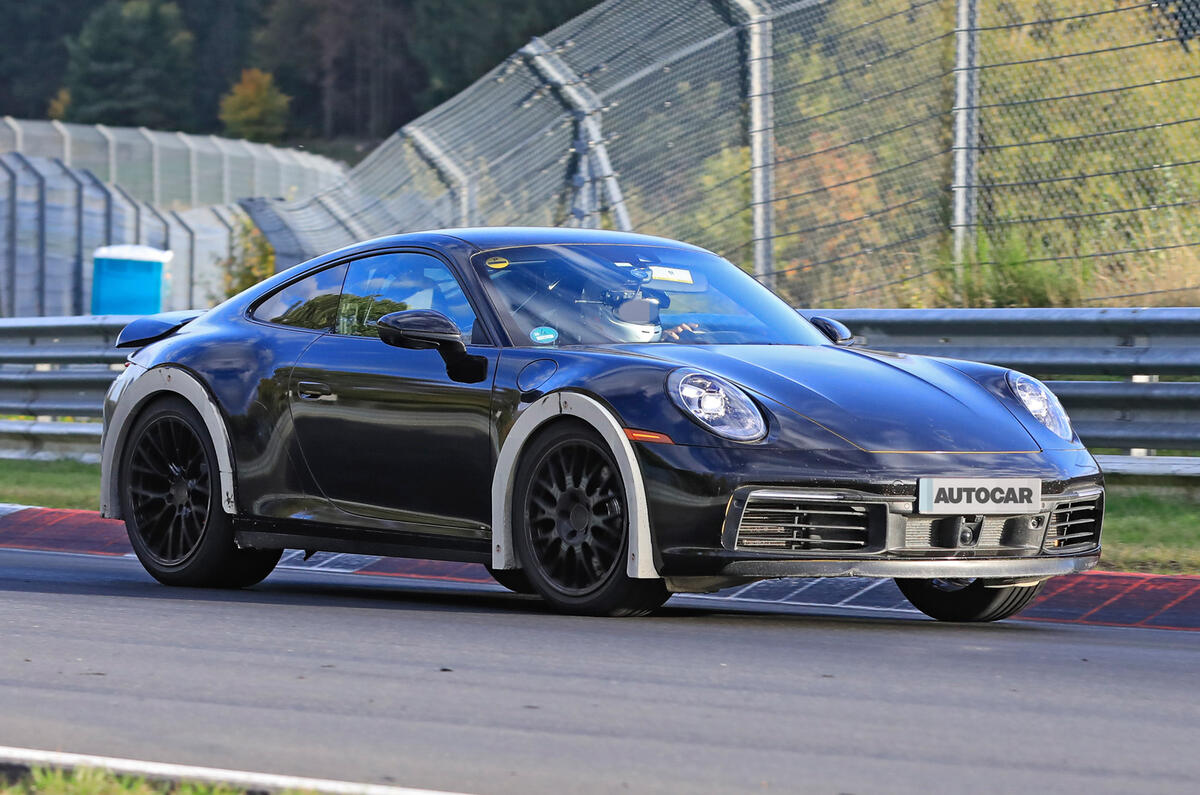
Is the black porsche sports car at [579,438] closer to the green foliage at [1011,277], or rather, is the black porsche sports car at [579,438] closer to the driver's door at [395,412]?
the driver's door at [395,412]

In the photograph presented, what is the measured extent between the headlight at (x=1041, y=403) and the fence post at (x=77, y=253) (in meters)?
33.2

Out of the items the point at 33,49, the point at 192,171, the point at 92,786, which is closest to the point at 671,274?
the point at 92,786

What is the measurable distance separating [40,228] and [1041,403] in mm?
33775

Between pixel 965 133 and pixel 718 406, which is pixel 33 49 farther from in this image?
pixel 718 406

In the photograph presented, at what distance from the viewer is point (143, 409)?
801 centimetres

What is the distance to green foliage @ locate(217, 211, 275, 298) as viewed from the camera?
1727 cm

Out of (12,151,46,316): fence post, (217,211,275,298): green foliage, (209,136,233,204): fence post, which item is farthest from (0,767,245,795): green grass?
(209,136,233,204): fence post

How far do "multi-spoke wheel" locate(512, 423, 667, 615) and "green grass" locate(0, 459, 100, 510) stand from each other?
5.03m

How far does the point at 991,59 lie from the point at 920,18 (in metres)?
0.49

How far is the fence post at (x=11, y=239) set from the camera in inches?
1468

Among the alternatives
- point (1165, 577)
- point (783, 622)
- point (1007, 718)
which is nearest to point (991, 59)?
point (1165, 577)

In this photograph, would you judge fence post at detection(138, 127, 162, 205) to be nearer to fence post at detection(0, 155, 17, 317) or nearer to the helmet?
fence post at detection(0, 155, 17, 317)

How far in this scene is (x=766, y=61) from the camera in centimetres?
1212

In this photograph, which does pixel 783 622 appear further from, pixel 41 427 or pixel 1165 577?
pixel 41 427
